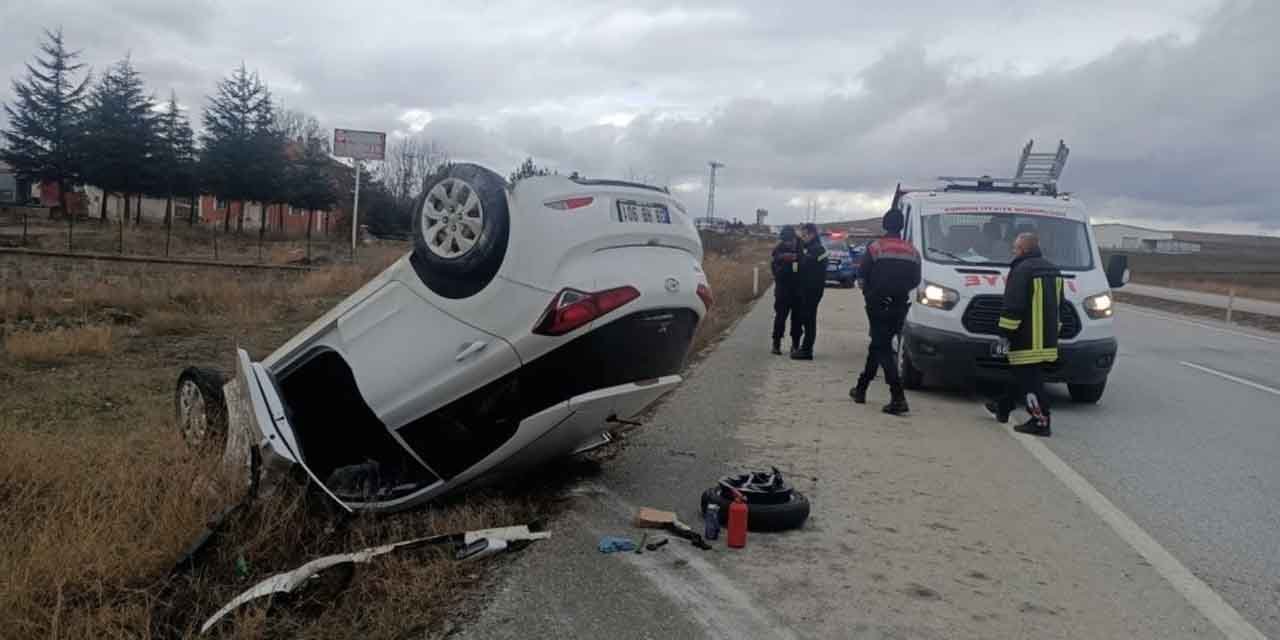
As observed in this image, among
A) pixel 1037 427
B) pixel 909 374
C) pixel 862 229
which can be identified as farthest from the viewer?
pixel 862 229

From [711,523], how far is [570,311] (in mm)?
1331

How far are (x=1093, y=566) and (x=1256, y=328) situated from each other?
23075 mm

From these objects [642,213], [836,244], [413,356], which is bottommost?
[413,356]

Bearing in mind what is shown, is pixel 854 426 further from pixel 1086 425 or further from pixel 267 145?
pixel 267 145

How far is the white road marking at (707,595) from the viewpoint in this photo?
12.5 ft

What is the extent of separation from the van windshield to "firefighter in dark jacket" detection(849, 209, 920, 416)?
4.19 ft

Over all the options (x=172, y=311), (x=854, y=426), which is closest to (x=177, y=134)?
(x=172, y=311)

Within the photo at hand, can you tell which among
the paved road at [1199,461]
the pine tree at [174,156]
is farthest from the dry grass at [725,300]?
the pine tree at [174,156]

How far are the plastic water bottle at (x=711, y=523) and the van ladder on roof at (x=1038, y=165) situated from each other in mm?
10724

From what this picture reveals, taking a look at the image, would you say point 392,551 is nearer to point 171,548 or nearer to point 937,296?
point 171,548

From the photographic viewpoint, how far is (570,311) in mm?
4488

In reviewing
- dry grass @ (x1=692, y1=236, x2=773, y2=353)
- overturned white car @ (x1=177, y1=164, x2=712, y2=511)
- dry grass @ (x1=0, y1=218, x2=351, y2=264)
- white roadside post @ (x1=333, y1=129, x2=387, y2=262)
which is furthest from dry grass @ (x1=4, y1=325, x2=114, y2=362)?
white roadside post @ (x1=333, y1=129, x2=387, y2=262)

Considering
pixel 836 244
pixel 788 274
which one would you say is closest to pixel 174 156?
pixel 836 244

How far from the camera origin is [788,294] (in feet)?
42.5
